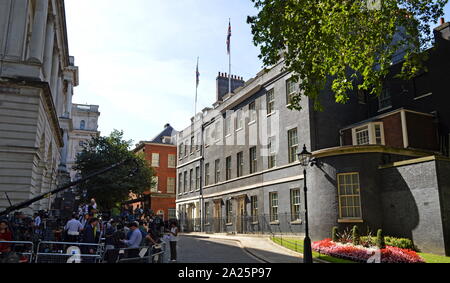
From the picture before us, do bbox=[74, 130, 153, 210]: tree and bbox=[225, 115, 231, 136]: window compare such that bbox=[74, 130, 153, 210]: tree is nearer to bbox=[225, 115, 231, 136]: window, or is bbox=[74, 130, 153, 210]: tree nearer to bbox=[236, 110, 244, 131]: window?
bbox=[225, 115, 231, 136]: window

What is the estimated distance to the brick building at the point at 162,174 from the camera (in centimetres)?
5472

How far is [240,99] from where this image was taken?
108 feet

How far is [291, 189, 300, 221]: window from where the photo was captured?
2350 cm

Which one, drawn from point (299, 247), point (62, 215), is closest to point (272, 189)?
point (299, 247)

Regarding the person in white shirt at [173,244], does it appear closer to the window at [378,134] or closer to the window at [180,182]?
the window at [378,134]

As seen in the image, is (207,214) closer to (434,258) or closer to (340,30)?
(434,258)

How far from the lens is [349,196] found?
19328 millimetres

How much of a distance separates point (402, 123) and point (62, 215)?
19.7m

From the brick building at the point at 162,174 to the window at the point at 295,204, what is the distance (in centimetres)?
3286

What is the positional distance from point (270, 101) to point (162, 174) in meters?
32.5

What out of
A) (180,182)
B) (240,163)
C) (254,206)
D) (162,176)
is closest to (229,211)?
(240,163)

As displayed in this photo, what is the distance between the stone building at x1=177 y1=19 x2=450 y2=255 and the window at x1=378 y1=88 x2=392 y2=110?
84 millimetres
